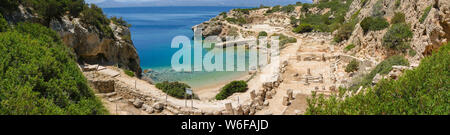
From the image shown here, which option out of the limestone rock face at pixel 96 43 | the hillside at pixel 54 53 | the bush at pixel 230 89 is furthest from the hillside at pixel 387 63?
the limestone rock face at pixel 96 43

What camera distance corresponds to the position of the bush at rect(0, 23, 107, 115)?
17.4 feet

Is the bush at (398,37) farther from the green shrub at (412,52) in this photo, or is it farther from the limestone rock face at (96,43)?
the limestone rock face at (96,43)

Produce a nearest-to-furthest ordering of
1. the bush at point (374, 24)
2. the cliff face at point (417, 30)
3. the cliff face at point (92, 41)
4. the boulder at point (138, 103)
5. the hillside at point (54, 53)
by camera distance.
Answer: the hillside at point (54, 53) → the cliff face at point (417, 30) → the boulder at point (138, 103) → the cliff face at point (92, 41) → the bush at point (374, 24)

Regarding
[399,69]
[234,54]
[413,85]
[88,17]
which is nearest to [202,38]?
[234,54]

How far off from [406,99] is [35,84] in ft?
30.8

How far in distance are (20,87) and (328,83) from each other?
16.7 meters

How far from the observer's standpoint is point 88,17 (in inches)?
685

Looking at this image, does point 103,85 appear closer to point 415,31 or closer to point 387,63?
point 387,63

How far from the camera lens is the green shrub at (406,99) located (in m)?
5.51

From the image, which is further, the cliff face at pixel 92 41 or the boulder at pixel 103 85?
the cliff face at pixel 92 41

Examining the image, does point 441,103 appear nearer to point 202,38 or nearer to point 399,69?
point 399,69

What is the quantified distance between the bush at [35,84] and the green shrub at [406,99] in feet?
20.8

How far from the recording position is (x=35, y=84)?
6.39m
